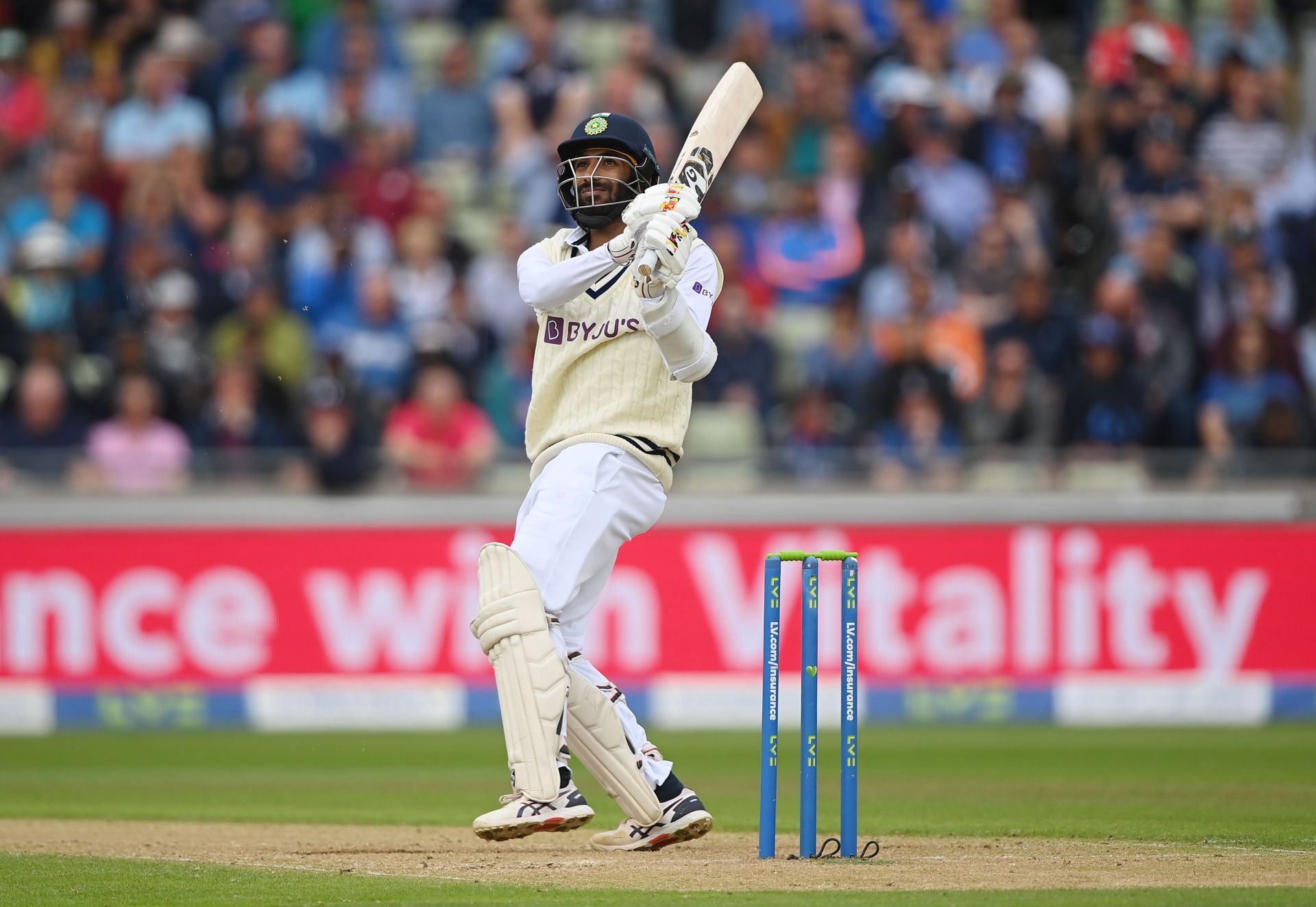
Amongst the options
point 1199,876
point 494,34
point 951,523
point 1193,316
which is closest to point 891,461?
point 951,523

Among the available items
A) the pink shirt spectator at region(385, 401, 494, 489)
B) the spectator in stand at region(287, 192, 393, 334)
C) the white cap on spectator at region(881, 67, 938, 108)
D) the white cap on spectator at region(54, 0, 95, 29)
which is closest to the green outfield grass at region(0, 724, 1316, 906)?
the pink shirt spectator at region(385, 401, 494, 489)

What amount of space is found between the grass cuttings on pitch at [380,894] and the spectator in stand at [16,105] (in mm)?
9725

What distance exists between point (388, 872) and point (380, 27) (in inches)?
424

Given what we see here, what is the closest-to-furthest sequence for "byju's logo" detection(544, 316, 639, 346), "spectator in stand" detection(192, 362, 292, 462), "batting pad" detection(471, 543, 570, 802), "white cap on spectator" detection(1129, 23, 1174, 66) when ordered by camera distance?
"batting pad" detection(471, 543, 570, 802)
"byju's logo" detection(544, 316, 639, 346)
"spectator in stand" detection(192, 362, 292, 462)
"white cap on spectator" detection(1129, 23, 1174, 66)

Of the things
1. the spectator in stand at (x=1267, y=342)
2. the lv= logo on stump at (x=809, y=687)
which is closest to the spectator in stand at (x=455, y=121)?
the spectator in stand at (x=1267, y=342)

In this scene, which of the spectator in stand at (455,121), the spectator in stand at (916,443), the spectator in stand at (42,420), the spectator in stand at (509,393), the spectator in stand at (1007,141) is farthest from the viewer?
the spectator in stand at (455,121)

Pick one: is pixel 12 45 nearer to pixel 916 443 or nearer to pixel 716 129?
pixel 916 443

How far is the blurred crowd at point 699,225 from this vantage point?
42.0 ft

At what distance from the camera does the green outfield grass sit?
576 centimetres

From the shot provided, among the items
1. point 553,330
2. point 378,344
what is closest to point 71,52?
point 378,344

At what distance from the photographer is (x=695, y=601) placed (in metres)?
12.5

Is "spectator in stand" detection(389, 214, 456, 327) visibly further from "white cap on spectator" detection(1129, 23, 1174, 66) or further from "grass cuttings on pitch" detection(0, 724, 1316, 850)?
"white cap on spectator" detection(1129, 23, 1174, 66)

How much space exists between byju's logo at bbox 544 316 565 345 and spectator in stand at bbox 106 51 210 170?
877 centimetres

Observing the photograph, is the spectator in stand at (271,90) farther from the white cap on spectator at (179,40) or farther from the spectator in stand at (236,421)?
the spectator in stand at (236,421)
